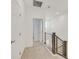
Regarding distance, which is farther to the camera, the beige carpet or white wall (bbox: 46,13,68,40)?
white wall (bbox: 46,13,68,40)

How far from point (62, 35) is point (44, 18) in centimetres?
188

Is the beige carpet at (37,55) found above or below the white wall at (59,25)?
below

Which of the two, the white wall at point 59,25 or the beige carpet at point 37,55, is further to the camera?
the white wall at point 59,25

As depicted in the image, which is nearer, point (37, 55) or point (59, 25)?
point (37, 55)

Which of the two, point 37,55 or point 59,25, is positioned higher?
point 59,25

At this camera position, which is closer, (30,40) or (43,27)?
(30,40)

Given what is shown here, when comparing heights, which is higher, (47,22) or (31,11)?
(31,11)

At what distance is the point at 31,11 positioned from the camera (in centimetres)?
665

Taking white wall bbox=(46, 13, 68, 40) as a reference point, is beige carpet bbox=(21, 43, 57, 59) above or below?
below
